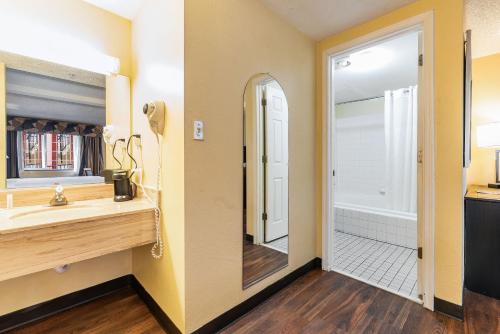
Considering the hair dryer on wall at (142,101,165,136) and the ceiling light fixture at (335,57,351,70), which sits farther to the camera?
the ceiling light fixture at (335,57,351,70)

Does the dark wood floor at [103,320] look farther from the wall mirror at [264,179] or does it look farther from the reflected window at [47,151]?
the reflected window at [47,151]

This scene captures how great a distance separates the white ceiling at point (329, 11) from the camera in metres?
1.72

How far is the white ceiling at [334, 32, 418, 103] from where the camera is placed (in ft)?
7.49

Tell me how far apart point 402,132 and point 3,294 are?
4.47 meters

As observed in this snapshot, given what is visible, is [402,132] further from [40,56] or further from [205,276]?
[40,56]

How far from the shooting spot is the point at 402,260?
8.13 ft

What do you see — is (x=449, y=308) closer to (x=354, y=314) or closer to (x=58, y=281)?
(x=354, y=314)

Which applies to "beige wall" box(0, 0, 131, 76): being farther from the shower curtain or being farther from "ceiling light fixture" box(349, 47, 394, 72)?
the shower curtain

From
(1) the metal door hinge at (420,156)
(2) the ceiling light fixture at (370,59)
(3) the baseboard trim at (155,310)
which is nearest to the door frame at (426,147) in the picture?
(1) the metal door hinge at (420,156)

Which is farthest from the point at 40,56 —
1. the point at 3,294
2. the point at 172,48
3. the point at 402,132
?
the point at 402,132

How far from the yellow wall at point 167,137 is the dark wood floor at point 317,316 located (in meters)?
0.25

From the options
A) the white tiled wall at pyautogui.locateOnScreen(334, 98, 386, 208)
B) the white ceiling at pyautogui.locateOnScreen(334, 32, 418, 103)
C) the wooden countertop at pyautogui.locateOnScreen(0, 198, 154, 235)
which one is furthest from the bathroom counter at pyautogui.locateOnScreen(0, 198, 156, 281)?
the white tiled wall at pyautogui.locateOnScreen(334, 98, 386, 208)

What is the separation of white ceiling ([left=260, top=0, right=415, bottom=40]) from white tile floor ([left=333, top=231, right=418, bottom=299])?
7.46 ft

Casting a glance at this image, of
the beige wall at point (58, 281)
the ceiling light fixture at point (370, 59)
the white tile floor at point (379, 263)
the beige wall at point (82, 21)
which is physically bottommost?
the white tile floor at point (379, 263)
